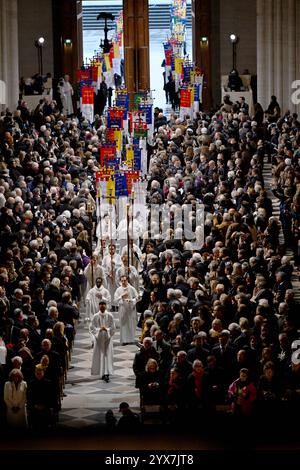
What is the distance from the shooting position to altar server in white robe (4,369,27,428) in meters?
23.4

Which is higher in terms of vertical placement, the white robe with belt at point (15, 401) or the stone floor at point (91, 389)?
the white robe with belt at point (15, 401)

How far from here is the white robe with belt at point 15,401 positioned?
2342cm

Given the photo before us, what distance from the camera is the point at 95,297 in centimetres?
2977

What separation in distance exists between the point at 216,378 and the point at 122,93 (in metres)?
22.9

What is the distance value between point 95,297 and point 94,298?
0.04 m

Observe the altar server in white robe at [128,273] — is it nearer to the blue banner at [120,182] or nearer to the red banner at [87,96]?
the blue banner at [120,182]

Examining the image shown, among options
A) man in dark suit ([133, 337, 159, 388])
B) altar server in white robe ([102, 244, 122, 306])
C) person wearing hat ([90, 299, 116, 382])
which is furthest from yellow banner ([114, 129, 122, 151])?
man in dark suit ([133, 337, 159, 388])

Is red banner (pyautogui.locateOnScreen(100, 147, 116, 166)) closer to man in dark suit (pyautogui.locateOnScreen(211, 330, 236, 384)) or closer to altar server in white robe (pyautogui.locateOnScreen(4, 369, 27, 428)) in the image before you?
man in dark suit (pyautogui.locateOnScreen(211, 330, 236, 384))

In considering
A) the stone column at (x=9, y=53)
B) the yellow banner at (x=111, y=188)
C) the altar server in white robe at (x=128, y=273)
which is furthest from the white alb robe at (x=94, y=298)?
the stone column at (x=9, y=53)

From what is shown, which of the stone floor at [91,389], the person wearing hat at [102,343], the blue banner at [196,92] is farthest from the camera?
the blue banner at [196,92]

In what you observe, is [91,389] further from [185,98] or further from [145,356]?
[185,98]

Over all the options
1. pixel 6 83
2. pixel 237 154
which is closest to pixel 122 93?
pixel 6 83

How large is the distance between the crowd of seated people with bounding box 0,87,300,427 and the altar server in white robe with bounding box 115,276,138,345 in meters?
0.43
